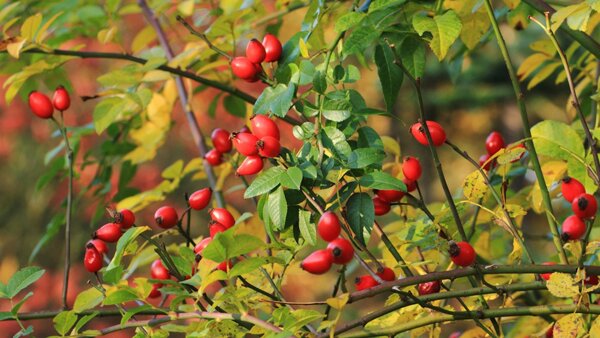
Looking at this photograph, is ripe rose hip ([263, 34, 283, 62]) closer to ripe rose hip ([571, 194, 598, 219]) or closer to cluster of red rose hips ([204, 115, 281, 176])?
cluster of red rose hips ([204, 115, 281, 176])

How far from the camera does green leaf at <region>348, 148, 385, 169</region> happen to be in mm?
796

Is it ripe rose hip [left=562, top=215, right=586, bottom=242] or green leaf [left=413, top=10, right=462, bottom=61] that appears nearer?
Result: ripe rose hip [left=562, top=215, right=586, bottom=242]

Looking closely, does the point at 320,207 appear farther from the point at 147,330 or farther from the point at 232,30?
the point at 232,30

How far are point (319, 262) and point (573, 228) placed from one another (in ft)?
0.81

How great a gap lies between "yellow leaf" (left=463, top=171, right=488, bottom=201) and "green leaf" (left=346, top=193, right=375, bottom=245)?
129 millimetres

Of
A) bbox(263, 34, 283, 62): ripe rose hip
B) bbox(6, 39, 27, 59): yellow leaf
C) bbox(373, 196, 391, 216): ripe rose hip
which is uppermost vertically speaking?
bbox(263, 34, 283, 62): ripe rose hip

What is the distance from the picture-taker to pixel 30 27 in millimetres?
1236

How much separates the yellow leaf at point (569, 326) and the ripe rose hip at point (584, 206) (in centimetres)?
9

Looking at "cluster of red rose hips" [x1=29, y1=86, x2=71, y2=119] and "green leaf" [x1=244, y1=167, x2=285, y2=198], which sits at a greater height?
"green leaf" [x1=244, y1=167, x2=285, y2=198]

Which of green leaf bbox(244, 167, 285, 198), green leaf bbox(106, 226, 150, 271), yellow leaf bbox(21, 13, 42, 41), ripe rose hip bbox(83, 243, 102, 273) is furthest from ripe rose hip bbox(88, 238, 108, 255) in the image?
yellow leaf bbox(21, 13, 42, 41)

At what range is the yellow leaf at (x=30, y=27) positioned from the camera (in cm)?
123

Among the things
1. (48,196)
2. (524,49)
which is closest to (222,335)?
(48,196)

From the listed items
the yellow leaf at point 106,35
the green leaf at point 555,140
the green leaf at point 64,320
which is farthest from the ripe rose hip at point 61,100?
the green leaf at point 555,140

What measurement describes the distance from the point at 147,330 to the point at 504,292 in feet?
1.11
